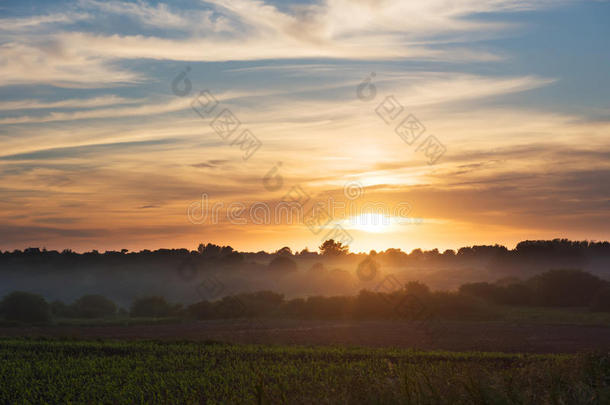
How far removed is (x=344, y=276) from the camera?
116 m

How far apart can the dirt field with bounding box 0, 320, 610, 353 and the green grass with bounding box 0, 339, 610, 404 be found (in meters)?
5.49

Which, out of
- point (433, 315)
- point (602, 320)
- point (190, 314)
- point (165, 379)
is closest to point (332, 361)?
point (165, 379)

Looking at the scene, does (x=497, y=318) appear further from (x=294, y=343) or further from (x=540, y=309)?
(x=294, y=343)

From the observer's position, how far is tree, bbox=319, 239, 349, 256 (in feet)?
456

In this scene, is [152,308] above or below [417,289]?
below

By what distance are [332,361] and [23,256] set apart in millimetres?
126529

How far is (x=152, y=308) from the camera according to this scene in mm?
67812

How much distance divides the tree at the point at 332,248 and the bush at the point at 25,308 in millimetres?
84235

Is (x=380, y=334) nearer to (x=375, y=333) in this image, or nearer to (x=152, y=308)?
(x=375, y=333)

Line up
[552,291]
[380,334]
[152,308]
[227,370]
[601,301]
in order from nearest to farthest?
[227,370], [380,334], [601,301], [552,291], [152,308]

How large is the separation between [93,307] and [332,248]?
2998 inches

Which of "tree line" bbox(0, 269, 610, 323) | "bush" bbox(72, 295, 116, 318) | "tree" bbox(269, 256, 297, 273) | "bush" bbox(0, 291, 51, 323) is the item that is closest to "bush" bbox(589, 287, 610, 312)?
"tree line" bbox(0, 269, 610, 323)

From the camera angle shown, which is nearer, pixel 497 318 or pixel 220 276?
pixel 497 318

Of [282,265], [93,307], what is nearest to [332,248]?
[282,265]
